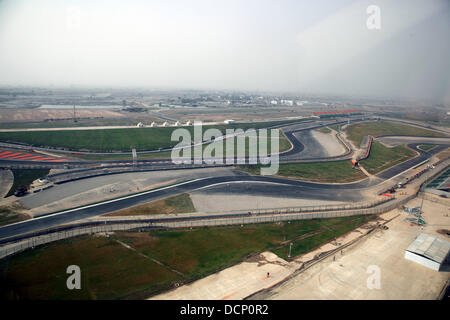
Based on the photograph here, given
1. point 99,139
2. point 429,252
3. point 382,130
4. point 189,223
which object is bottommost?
point 429,252

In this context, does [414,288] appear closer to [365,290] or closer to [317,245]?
[365,290]

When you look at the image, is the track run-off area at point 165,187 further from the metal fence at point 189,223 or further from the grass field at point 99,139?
the grass field at point 99,139

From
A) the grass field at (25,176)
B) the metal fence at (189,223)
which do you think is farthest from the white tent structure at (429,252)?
the grass field at (25,176)

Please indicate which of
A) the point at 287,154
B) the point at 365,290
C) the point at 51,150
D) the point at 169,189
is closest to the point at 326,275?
the point at 365,290

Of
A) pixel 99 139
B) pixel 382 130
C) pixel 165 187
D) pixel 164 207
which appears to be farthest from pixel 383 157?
Result: pixel 99 139

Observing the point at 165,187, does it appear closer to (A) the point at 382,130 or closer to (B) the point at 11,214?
(B) the point at 11,214

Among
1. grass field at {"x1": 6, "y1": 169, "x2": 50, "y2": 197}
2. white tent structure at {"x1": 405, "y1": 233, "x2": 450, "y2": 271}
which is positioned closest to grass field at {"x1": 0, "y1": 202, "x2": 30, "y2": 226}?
grass field at {"x1": 6, "y1": 169, "x2": 50, "y2": 197}
